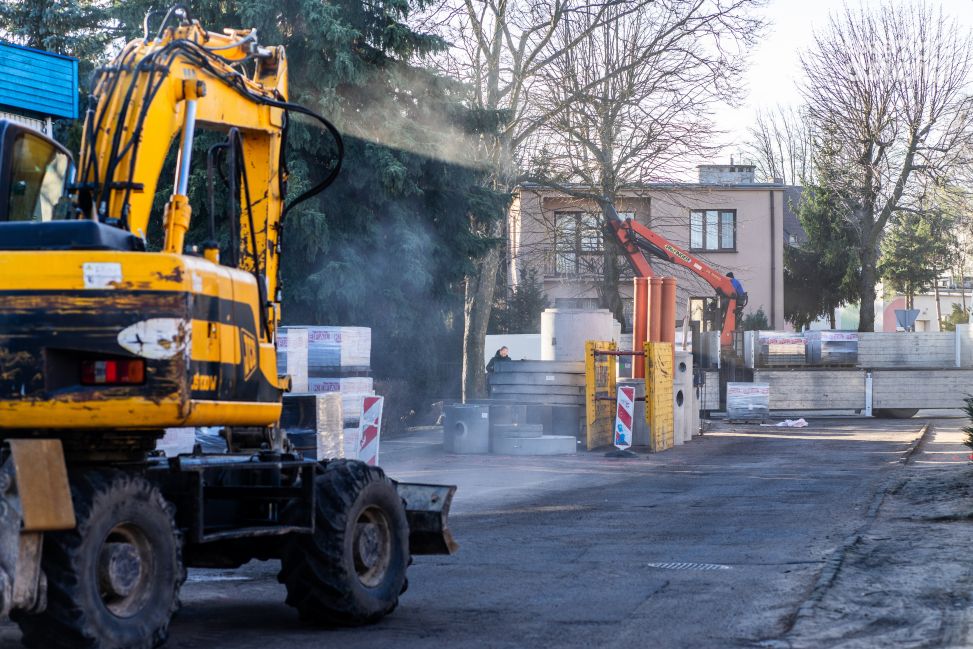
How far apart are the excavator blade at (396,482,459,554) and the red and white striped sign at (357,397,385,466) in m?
7.42

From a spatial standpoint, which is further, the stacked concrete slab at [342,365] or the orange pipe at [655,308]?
the orange pipe at [655,308]

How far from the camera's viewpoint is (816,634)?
305 inches

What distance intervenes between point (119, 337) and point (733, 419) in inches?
1103

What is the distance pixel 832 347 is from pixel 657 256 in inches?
231

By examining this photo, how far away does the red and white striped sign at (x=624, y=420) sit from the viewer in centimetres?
2442

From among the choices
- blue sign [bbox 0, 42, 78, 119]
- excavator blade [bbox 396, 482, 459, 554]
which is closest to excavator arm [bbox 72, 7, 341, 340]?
excavator blade [bbox 396, 482, 459, 554]

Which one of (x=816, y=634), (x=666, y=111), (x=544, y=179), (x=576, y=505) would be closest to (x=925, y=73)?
(x=666, y=111)

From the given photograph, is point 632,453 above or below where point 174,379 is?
below

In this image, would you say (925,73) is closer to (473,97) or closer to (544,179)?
(544,179)

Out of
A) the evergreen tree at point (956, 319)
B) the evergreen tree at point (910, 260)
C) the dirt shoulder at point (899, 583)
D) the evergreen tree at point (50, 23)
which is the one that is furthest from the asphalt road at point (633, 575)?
the evergreen tree at point (956, 319)

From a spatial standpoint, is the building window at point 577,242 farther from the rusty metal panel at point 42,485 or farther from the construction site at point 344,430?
the rusty metal panel at point 42,485

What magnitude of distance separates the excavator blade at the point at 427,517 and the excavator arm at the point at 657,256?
92.0 ft

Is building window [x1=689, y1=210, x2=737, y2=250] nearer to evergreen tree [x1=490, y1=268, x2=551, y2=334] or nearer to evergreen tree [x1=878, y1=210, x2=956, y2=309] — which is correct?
evergreen tree [x1=878, y1=210, x2=956, y2=309]

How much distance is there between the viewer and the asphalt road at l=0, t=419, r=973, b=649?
7879 mm
